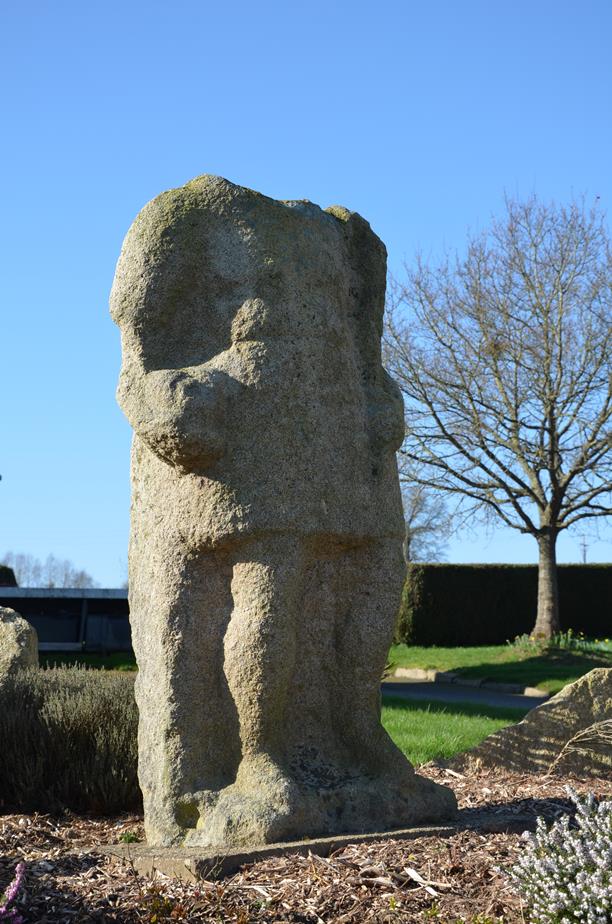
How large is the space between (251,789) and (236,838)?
8.8 inches

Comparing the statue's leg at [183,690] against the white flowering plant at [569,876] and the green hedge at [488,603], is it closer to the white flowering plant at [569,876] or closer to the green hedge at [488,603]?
the white flowering plant at [569,876]

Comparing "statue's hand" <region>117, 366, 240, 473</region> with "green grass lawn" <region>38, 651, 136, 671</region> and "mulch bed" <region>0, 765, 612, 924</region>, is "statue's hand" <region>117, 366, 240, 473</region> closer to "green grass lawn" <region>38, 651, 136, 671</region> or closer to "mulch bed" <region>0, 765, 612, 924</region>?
"mulch bed" <region>0, 765, 612, 924</region>

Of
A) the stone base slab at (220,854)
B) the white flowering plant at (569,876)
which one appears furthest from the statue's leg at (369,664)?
the white flowering plant at (569,876)

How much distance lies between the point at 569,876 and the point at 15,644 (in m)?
5.56

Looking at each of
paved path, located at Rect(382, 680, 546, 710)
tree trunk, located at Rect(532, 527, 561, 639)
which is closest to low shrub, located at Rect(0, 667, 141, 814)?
paved path, located at Rect(382, 680, 546, 710)

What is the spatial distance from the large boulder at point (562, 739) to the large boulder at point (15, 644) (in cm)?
332

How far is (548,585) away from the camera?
70.0 ft

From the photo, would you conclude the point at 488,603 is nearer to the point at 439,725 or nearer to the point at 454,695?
the point at 454,695

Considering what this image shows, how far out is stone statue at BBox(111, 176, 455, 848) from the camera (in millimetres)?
4371

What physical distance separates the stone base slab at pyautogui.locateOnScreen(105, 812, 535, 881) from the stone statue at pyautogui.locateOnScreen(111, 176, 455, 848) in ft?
0.31

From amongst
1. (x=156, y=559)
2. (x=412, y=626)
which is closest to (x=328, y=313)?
(x=156, y=559)

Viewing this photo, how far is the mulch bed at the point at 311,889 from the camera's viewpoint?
11.8ft

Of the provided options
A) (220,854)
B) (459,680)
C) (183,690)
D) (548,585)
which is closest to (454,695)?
(459,680)

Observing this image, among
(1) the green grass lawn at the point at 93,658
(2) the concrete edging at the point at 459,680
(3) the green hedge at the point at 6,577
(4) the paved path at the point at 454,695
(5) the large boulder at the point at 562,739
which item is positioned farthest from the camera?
(3) the green hedge at the point at 6,577
